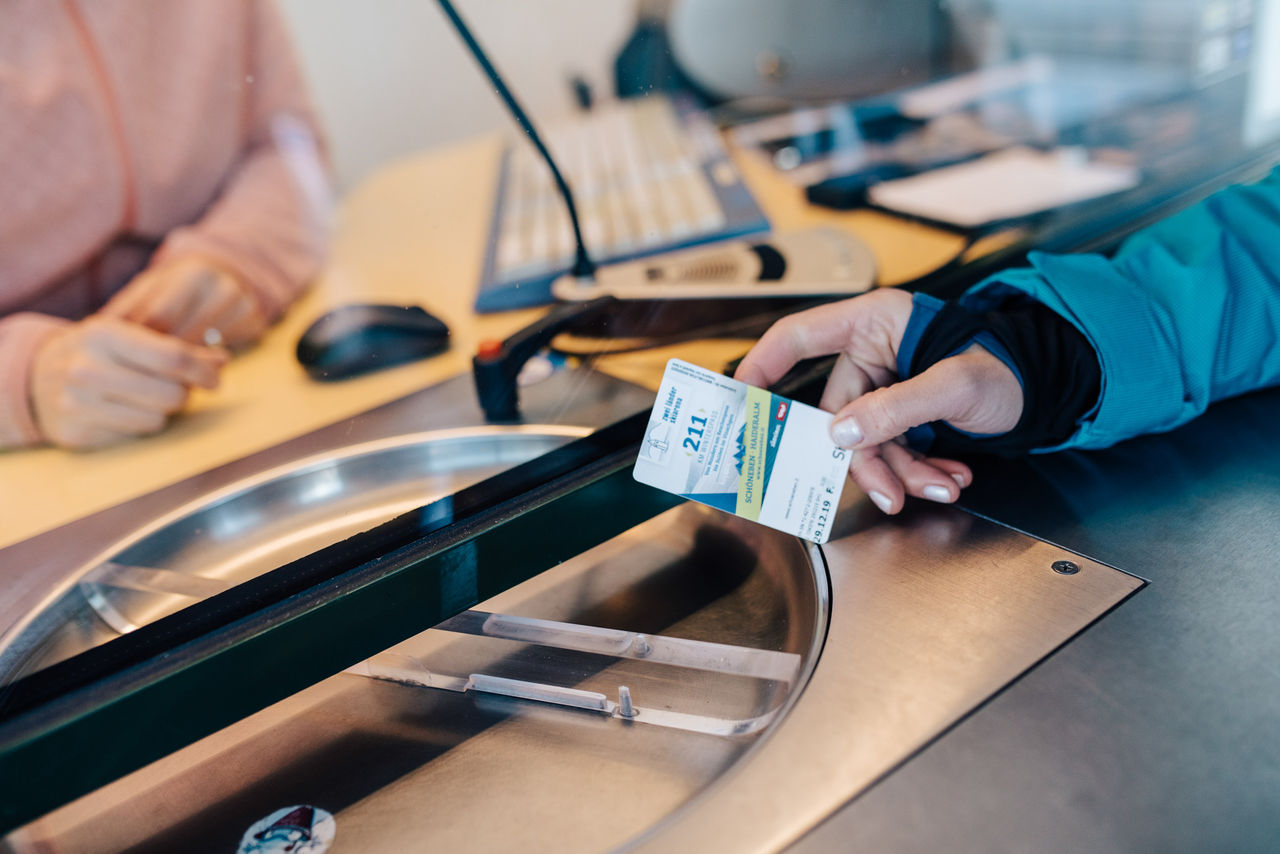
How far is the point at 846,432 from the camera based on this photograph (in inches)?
18.2

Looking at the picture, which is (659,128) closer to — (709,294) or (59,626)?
(709,294)

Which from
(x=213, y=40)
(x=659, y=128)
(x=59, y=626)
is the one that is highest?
(x=213, y=40)

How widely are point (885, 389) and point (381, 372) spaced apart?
0.42m

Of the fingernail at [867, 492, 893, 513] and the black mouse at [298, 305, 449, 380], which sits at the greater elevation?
the black mouse at [298, 305, 449, 380]

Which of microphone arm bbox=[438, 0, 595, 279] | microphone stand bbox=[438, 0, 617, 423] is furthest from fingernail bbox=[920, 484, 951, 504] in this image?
microphone arm bbox=[438, 0, 595, 279]

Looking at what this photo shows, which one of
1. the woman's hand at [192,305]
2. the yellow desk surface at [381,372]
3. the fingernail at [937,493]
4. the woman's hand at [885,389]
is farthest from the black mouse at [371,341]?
the fingernail at [937,493]

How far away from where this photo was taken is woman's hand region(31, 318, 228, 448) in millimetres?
626

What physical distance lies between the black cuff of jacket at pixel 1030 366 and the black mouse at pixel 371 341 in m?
0.39

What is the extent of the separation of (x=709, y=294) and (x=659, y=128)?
52 centimetres

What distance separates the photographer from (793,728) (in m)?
0.36

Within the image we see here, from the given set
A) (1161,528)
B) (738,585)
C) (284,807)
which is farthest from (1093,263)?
(284,807)

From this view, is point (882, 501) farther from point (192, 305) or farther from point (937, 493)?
point (192, 305)

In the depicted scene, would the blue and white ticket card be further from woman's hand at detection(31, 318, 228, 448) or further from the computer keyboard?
woman's hand at detection(31, 318, 228, 448)

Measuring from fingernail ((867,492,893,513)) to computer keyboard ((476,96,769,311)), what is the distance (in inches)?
14.4
